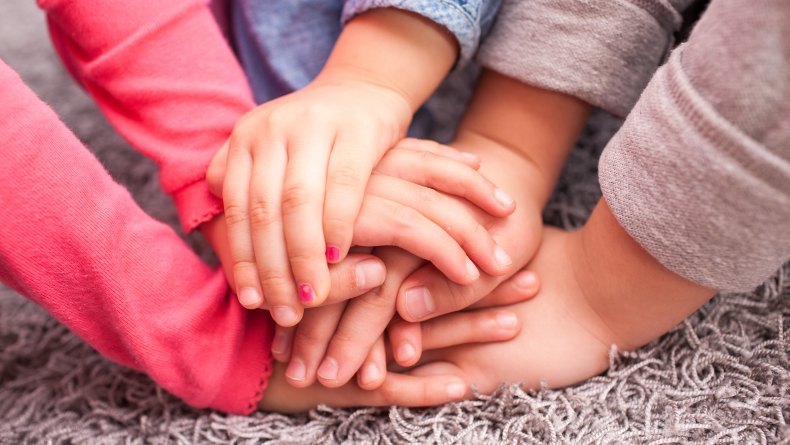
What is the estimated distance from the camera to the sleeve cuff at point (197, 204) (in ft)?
1.96

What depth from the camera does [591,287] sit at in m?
0.58

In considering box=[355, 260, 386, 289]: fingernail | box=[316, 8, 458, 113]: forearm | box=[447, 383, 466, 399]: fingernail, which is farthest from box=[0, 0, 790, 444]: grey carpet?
box=[316, 8, 458, 113]: forearm

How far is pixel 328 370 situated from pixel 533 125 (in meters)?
0.29


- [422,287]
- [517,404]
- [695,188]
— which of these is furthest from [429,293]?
[695,188]

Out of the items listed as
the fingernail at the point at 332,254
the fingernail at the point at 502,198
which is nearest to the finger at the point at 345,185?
the fingernail at the point at 332,254

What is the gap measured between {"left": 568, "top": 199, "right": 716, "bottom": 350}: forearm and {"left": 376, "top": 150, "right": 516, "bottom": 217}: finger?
0.24 feet

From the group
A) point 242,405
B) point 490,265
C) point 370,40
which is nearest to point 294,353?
point 242,405

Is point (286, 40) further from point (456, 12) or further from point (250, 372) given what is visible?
point (250, 372)

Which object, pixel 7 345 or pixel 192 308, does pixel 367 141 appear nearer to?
pixel 192 308

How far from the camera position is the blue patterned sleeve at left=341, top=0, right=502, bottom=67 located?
1.98 ft

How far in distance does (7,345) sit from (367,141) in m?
0.41

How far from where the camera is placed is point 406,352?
1.88 feet

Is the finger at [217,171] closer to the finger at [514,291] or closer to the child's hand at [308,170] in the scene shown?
the child's hand at [308,170]

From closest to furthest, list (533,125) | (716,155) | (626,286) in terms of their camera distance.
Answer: (716,155) → (626,286) → (533,125)
